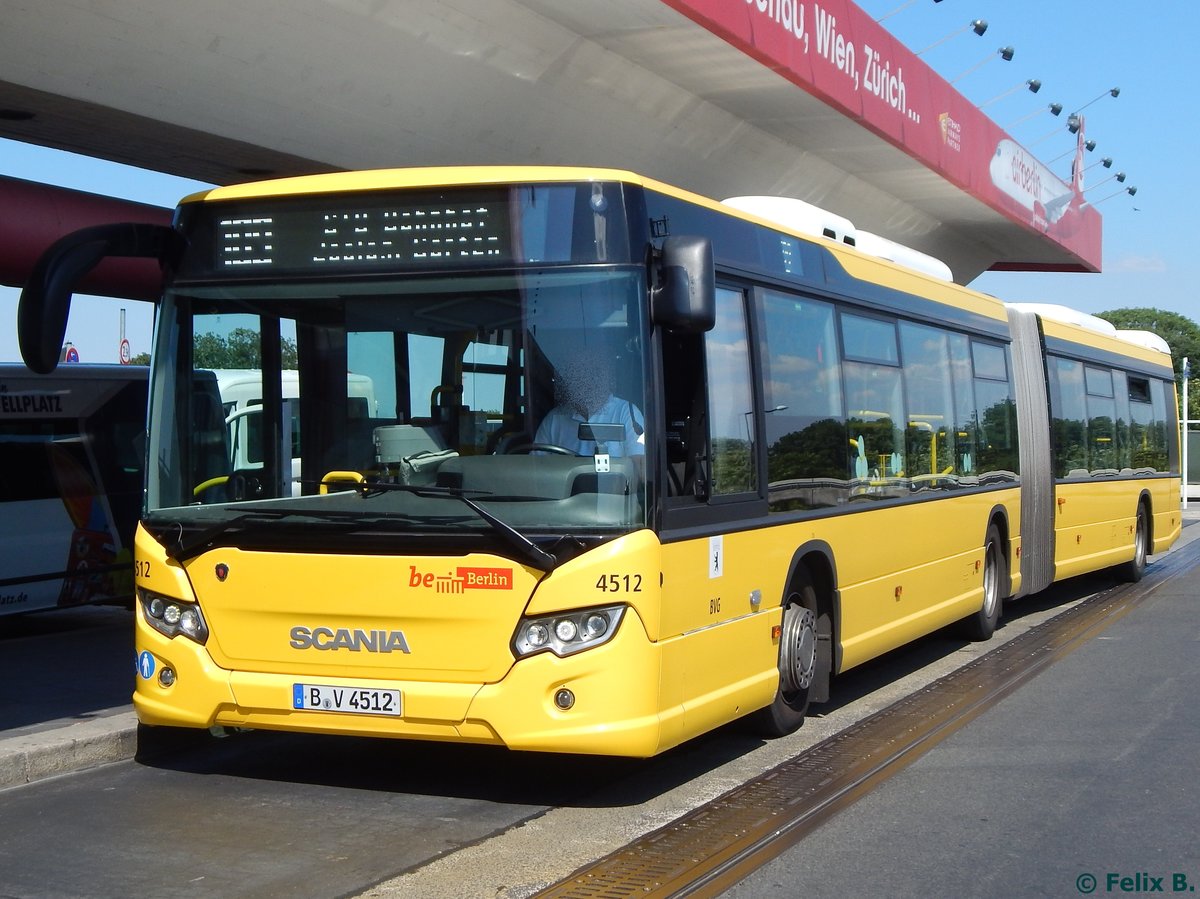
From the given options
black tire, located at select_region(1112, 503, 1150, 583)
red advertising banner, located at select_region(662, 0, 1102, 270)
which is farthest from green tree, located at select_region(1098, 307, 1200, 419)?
black tire, located at select_region(1112, 503, 1150, 583)

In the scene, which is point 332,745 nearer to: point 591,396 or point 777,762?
point 777,762

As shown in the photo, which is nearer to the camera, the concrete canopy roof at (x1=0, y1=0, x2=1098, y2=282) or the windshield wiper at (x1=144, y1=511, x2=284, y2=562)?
the windshield wiper at (x1=144, y1=511, x2=284, y2=562)

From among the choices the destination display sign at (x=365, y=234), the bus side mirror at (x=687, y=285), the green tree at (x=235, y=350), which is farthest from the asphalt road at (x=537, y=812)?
the destination display sign at (x=365, y=234)

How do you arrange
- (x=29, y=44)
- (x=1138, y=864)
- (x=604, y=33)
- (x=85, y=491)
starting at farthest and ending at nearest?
(x=604, y=33)
(x=85, y=491)
(x=29, y=44)
(x=1138, y=864)

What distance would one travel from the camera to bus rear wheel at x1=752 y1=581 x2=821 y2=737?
8281 mm

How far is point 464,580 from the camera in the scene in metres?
6.47

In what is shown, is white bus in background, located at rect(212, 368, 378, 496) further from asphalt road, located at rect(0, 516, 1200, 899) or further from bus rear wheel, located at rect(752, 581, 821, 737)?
bus rear wheel, located at rect(752, 581, 821, 737)

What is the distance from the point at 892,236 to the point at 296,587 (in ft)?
82.4

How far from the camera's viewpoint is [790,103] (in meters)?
19.6

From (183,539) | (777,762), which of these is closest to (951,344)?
(777,762)

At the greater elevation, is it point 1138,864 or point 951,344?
point 951,344

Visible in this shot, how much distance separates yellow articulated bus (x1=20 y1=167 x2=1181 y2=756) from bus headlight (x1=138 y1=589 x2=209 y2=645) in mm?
13

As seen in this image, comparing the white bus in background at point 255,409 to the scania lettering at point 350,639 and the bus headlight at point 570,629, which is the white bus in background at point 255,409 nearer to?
the scania lettering at point 350,639

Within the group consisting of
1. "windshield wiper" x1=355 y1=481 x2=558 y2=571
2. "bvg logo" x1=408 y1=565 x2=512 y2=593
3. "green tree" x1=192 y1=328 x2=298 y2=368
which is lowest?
"bvg logo" x1=408 y1=565 x2=512 y2=593
